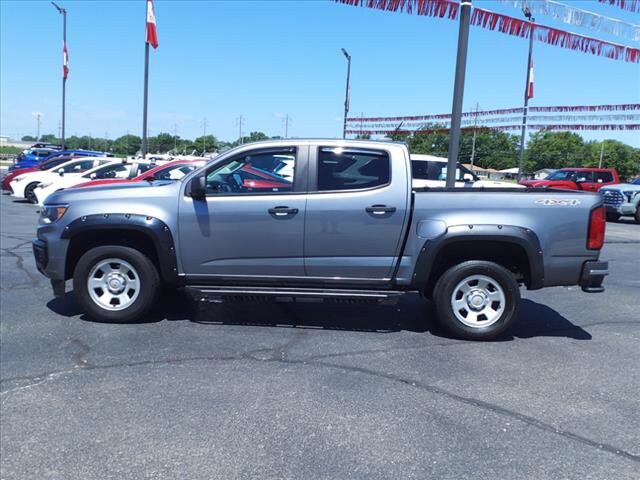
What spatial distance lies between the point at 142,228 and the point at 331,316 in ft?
7.17

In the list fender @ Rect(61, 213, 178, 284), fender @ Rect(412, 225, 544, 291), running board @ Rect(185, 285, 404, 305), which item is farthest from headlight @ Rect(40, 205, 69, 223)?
fender @ Rect(412, 225, 544, 291)

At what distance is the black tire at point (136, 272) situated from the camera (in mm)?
5746

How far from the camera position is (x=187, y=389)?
168 inches

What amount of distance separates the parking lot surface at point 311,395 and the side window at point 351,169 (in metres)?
1.46

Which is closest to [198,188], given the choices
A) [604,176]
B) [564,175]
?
[564,175]

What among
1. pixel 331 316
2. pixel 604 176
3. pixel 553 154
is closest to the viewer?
pixel 331 316

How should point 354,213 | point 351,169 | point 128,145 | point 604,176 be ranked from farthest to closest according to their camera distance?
point 128,145 → point 604,176 → point 351,169 → point 354,213

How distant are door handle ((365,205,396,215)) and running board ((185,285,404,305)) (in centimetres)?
76

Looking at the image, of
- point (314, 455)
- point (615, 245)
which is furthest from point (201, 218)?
point (615, 245)

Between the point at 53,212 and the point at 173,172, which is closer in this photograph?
the point at 53,212

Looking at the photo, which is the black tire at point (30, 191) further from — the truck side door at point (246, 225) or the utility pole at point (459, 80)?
the truck side door at point (246, 225)

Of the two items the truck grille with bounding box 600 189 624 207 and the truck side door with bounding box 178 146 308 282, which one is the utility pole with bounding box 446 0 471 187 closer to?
the truck side door with bounding box 178 146 308 282

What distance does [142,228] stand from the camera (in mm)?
5602

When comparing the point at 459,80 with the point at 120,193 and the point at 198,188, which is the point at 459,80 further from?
the point at 120,193
